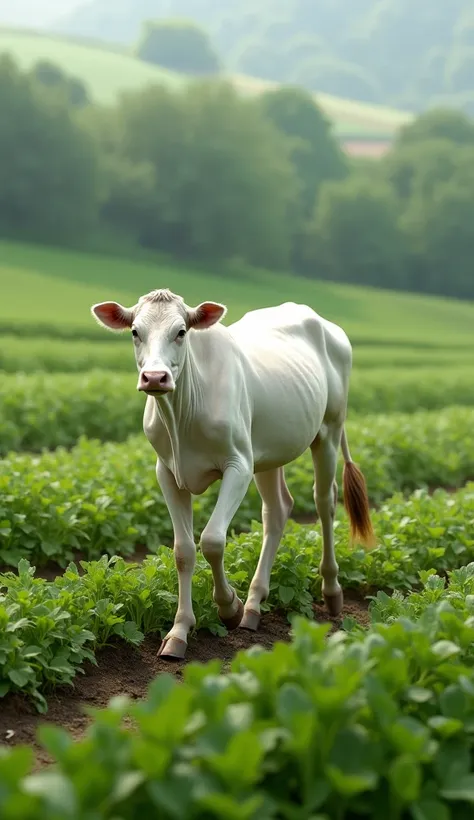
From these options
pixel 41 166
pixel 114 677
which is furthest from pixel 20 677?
pixel 41 166

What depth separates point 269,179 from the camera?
70.4 metres

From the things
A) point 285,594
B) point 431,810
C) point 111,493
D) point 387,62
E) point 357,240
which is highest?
point 387,62

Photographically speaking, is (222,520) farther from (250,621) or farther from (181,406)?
(250,621)

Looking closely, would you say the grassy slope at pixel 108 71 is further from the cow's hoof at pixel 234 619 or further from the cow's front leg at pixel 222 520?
the cow's front leg at pixel 222 520

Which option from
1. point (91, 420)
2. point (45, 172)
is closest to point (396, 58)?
point (45, 172)

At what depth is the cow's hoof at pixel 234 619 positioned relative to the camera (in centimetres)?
705

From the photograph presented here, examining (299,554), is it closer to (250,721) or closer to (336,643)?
(336,643)

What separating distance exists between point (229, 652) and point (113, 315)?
222 centimetres

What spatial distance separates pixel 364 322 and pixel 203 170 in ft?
70.9

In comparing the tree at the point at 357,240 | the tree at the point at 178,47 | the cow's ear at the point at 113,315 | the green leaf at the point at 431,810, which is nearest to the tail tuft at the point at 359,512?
the cow's ear at the point at 113,315

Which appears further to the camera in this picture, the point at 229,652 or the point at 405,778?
the point at 229,652

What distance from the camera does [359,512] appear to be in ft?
27.5

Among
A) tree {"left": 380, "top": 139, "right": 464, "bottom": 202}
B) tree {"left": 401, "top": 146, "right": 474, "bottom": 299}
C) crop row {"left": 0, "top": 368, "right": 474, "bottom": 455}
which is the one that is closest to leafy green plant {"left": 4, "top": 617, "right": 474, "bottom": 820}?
crop row {"left": 0, "top": 368, "right": 474, "bottom": 455}

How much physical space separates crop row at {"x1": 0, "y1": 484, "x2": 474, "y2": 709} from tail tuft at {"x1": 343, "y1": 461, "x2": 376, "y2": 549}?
0.12 meters
